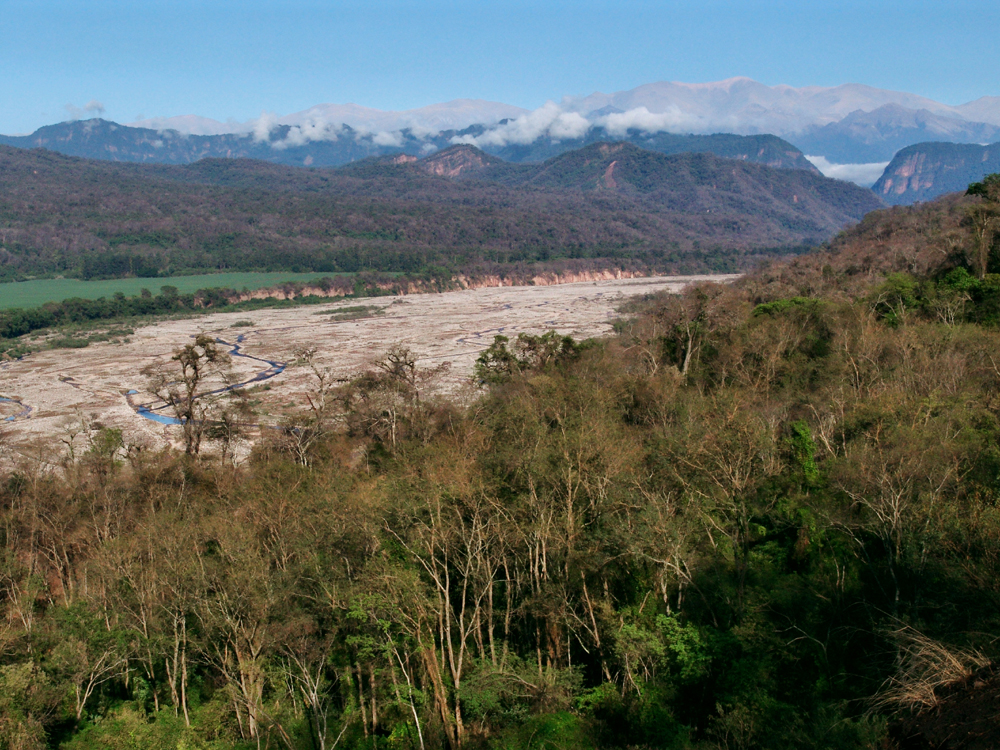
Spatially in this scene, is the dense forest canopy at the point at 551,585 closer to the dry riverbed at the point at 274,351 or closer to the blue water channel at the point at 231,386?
the dry riverbed at the point at 274,351


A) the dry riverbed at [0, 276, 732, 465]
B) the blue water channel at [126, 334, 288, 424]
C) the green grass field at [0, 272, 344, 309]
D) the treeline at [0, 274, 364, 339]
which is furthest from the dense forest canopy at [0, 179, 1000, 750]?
the green grass field at [0, 272, 344, 309]

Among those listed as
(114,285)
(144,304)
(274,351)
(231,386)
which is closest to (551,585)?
(231,386)

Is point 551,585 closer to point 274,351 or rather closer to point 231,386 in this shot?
point 231,386

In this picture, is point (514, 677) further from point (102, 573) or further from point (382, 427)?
point (382, 427)

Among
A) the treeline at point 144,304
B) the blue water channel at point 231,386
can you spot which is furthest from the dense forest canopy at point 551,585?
the treeline at point 144,304

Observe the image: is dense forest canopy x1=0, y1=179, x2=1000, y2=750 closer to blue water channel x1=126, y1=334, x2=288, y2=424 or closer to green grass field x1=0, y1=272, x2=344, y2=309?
blue water channel x1=126, y1=334, x2=288, y2=424
